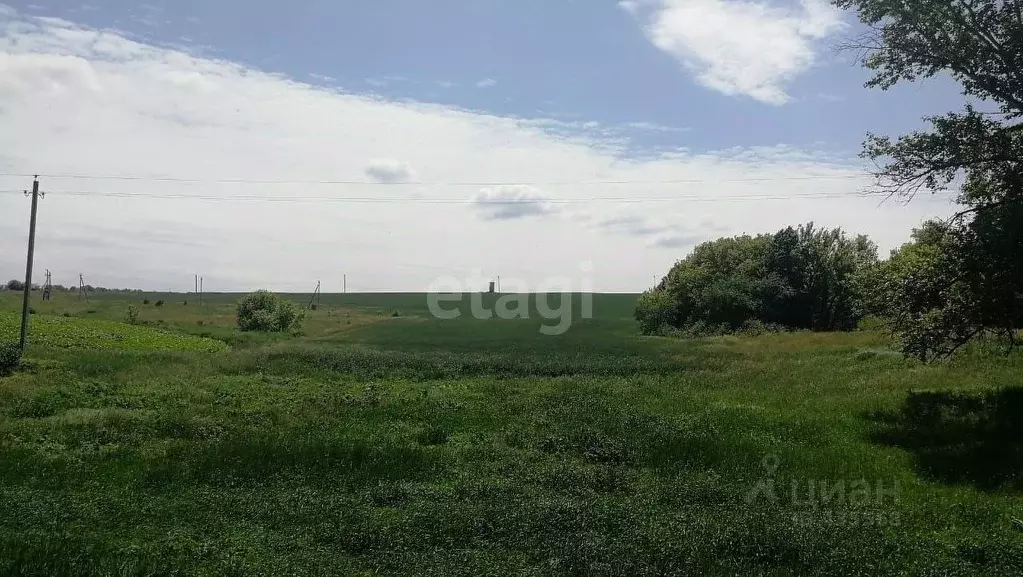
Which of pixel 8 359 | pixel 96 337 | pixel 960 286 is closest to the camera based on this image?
pixel 960 286

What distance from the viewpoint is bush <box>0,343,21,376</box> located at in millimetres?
28578

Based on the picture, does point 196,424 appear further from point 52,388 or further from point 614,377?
point 614,377

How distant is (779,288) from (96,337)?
56848 mm

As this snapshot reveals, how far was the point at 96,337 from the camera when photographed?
43844 mm

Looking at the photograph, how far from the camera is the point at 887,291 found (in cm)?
2234

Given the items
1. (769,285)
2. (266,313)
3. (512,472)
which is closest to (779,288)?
(769,285)

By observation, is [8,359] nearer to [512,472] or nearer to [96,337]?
[96,337]

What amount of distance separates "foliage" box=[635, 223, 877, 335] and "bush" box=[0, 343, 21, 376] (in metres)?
54.8

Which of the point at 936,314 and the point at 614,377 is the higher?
the point at 936,314

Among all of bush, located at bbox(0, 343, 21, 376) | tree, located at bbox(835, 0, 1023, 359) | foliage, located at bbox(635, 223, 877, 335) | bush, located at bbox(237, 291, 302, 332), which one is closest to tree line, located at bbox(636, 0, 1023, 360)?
tree, located at bbox(835, 0, 1023, 359)

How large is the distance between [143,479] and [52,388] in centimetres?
1371

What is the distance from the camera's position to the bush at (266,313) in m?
73.9

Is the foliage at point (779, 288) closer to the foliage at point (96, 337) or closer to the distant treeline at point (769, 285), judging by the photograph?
the distant treeline at point (769, 285)

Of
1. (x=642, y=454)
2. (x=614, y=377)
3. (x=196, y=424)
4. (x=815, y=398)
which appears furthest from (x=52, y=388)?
(x=815, y=398)
